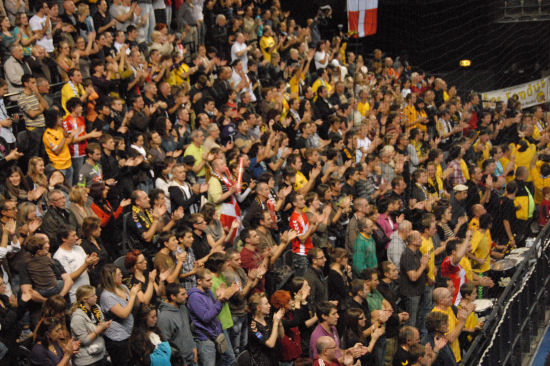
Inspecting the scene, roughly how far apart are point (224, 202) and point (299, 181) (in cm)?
123

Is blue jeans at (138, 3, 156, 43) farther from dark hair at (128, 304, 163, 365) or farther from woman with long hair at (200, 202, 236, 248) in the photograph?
dark hair at (128, 304, 163, 365)

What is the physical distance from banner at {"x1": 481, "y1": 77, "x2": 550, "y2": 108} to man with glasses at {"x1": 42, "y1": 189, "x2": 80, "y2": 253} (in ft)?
37.1

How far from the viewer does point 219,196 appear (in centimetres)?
794

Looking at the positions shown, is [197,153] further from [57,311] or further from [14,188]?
[57,311]

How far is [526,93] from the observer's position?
56.4 feet

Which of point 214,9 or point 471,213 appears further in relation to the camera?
point 214,9

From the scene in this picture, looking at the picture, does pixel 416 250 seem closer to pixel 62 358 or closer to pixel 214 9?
pixel 62 358

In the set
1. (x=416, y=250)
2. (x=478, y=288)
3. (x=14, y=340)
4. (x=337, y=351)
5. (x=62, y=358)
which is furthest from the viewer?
(x=478, y=288)

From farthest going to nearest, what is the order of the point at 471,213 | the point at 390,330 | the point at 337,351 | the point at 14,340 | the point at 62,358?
the point at 471,213 → the point at 390,330 → the point at 337,351 → the point at 14,340 → the point at 62,358

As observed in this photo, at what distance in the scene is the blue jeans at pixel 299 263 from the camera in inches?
300

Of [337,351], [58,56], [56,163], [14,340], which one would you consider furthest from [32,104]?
[337,351]

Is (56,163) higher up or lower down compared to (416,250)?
higher up

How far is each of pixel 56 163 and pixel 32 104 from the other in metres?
0.69

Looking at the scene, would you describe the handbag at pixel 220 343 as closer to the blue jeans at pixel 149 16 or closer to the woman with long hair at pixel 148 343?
the woman with long hair at pixel 148 343
